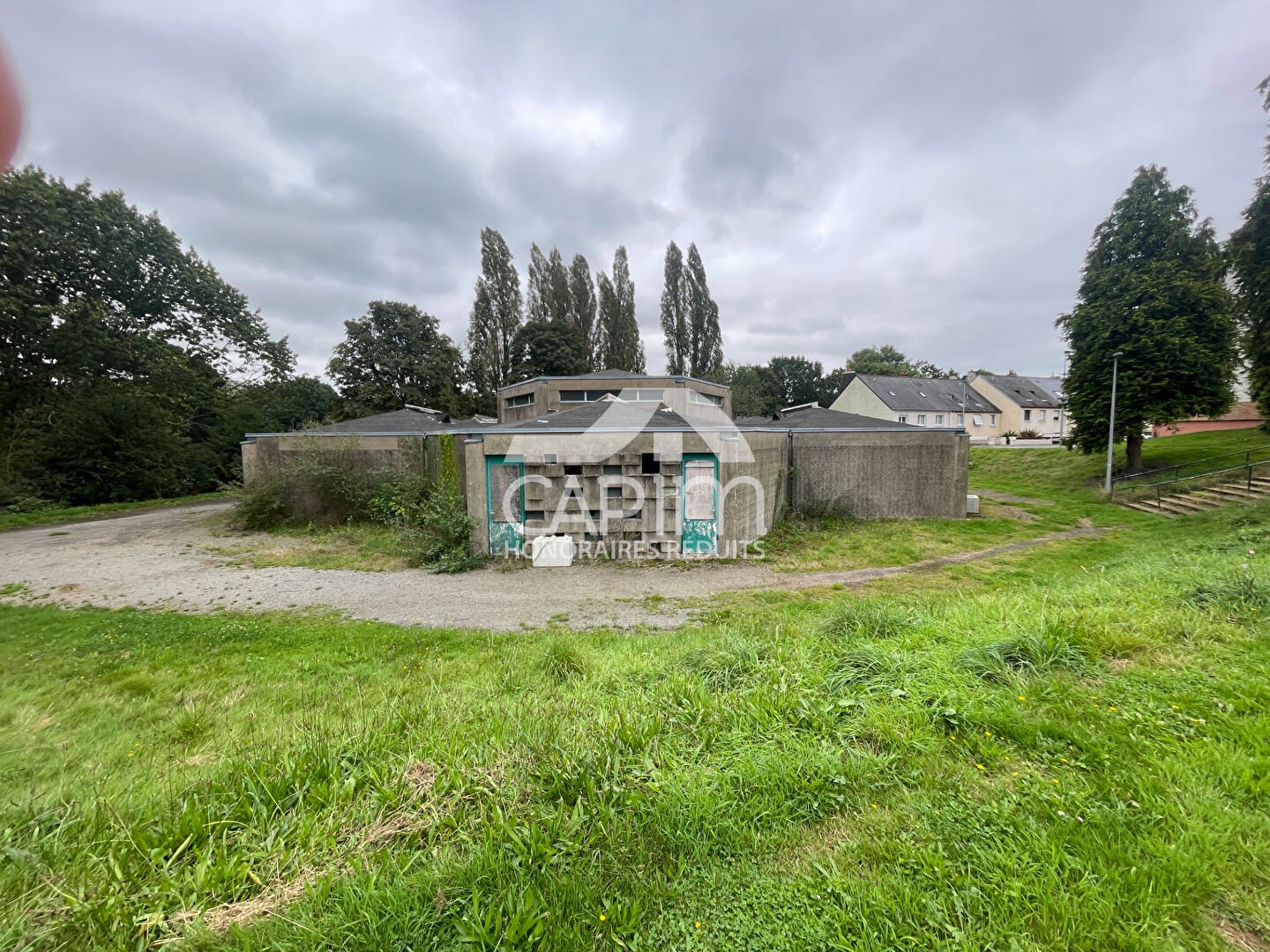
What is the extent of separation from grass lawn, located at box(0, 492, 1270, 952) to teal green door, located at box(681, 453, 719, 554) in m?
6.07

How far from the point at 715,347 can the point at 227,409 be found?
34349 mm

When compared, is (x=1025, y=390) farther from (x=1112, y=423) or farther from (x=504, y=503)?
(x=504, y=503)

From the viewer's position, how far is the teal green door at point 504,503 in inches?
398

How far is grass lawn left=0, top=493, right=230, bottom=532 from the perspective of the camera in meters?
15.6

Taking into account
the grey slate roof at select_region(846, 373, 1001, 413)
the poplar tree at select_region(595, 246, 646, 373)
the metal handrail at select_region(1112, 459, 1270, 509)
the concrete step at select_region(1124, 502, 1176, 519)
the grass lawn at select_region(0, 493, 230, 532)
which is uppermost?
the poplar tree at select_region(595, 246, 646, 373)

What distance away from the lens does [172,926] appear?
5.82 feet

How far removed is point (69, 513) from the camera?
16891 millimetres

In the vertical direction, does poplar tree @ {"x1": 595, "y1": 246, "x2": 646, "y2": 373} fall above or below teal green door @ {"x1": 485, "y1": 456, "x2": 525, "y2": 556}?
above

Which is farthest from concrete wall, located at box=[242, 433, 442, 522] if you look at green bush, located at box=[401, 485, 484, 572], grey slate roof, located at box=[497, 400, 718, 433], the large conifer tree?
the large conifer tree

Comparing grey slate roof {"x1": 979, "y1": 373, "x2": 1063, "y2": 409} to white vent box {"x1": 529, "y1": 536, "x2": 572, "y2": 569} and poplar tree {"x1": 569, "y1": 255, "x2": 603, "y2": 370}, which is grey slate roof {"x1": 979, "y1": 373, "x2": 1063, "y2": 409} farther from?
white vent box {"x1": 529, "y1": 536, "x2": 572, "y2": 569}

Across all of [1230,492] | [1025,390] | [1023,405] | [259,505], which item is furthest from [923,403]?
[259,505]

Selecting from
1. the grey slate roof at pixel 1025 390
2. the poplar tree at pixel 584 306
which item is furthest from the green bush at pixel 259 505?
the grey slate roof at pixel 1025 390

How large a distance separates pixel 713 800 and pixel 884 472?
1462 centimetres

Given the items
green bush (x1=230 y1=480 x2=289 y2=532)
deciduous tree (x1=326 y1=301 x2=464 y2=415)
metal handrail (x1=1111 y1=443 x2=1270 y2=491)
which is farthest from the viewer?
deciduous tree (x1=326 y1=301 x2=464 y2=415)
